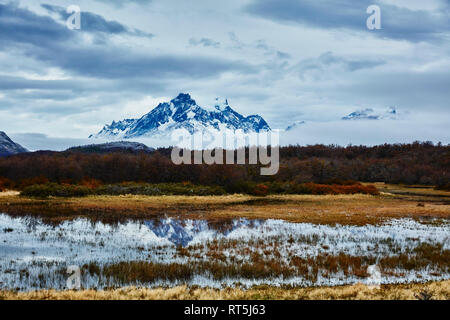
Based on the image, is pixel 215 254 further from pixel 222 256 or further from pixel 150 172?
pixel 150 172

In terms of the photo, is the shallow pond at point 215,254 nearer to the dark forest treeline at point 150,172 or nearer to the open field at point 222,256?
the open field at point 222,256

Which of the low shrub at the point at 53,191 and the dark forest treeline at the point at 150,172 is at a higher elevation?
the dark forest treeline at the point at 150,172

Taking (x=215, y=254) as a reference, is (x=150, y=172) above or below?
above

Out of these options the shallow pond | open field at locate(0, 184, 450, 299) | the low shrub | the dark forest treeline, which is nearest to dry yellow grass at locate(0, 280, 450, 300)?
open field at locate(0, 184, 450, 299)

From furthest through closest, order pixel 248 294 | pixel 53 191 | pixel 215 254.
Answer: pixel 53 191 → pixel 215 254 → pixel 248 294

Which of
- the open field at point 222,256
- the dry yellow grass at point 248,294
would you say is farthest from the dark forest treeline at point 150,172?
the dry yellow grass at point 248,294

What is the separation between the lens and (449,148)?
172500mm

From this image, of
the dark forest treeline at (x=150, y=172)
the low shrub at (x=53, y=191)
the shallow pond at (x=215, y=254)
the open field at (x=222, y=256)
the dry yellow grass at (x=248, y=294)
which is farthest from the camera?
the dark forest treeline at (x=150, y=172)

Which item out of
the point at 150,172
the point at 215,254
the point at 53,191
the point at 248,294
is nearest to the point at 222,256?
the point at 215,254

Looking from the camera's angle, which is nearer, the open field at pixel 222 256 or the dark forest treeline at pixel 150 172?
the open field at pixel 222 256

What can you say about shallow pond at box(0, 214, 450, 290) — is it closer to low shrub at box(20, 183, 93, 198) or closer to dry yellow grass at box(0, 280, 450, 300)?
dry yellow grass at box(0, 280, 450, 300)
